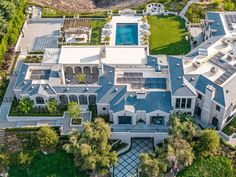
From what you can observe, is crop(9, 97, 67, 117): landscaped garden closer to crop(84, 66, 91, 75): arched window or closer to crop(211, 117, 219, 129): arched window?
crop(84, 66, 91, 75): arched window

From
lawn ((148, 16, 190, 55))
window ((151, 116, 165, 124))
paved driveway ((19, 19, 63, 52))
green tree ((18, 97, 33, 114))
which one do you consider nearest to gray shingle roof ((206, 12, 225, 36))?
lawn ((148, 16, 190, 55))

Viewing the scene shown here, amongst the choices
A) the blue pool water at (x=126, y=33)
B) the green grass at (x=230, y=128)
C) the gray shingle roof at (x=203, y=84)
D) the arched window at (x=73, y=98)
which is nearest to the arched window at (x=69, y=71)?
the arched window at (x=73, y=98)

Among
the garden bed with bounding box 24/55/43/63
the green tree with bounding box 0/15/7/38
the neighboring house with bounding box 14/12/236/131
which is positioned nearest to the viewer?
the neighboring house with bounding box 14/12/236/131

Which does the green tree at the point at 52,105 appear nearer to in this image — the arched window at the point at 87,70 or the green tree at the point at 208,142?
the arched window at the point at 87,70

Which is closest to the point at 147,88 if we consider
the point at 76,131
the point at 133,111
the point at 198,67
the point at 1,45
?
the point at 133,111

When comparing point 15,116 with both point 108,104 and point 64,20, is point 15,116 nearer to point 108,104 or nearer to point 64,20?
point 108,104
